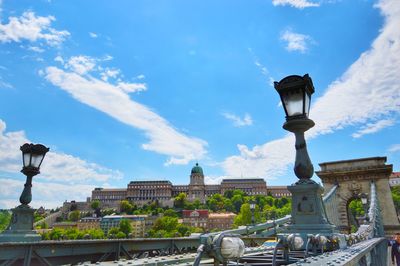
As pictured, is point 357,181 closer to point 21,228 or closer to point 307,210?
point 307,210

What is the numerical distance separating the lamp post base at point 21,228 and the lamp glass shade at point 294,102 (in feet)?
23.0

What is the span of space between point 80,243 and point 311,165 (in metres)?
6.49

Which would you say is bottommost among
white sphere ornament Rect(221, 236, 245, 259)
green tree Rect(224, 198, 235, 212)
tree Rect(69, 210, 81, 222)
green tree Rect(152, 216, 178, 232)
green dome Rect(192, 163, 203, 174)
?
tree Rect(69, 210, 81, 222)

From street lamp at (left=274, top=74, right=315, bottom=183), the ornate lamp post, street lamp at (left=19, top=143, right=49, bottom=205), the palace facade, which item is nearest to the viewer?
street lamp at (left=274, top=74, right=315, bottom=183)

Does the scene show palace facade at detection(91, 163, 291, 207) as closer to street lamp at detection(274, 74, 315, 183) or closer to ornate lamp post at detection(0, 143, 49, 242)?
ornate lamp post at detection(0, 143, 49, 242)

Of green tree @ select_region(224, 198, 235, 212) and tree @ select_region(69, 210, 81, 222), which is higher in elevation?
green tree @ select_region(224, 198, 235, 212)

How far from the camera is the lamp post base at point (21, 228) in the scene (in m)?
7.43

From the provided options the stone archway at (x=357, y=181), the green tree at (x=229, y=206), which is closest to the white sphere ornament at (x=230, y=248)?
the stone archway at (x=357, y=181)

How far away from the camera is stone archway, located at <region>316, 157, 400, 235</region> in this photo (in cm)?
2180

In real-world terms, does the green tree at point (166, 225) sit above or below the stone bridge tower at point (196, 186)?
below

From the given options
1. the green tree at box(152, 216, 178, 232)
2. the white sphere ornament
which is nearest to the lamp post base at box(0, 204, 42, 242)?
the white sphere ornament

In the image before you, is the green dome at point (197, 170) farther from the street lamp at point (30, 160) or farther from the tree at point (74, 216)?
the street lamp at point (30, 160)

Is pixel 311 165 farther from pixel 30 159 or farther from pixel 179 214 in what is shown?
pixel 179 214

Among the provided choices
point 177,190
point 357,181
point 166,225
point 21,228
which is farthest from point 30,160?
point 177,190
